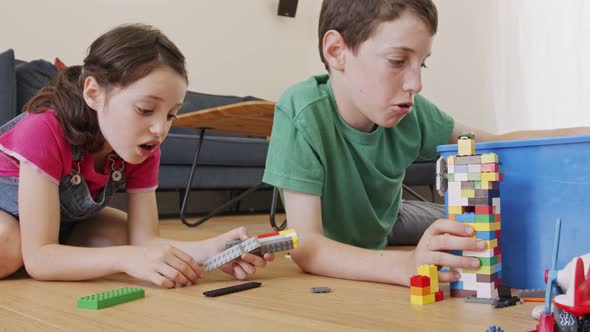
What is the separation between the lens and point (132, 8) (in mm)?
3461

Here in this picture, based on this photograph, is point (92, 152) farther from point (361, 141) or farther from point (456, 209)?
point (456, 209)

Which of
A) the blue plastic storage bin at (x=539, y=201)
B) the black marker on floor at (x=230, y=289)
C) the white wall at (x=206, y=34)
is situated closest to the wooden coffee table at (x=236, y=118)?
the black marker on floor at (x=230, y=289)

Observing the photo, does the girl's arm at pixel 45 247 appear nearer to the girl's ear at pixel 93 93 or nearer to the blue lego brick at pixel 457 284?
the girl's ear at pixel 93 93

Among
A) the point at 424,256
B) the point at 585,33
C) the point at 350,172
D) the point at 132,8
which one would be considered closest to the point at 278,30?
the point at 132,8

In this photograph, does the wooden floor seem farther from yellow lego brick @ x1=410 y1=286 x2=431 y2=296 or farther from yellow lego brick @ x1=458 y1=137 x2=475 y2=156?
yellow lego brick @ x1=458 y1=137 x2=475 y2=156

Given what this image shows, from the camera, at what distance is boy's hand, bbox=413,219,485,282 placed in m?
0.77

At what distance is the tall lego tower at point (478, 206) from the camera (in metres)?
0.77

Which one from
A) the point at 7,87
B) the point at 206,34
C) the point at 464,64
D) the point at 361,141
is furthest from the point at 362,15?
the point at 464,64

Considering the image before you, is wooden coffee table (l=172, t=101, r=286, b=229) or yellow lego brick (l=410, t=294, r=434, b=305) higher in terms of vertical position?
wooden coffee table (l=172, t=101, r=286, b=229)

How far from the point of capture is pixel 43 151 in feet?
3.33

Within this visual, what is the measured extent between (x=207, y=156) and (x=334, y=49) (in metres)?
2.08

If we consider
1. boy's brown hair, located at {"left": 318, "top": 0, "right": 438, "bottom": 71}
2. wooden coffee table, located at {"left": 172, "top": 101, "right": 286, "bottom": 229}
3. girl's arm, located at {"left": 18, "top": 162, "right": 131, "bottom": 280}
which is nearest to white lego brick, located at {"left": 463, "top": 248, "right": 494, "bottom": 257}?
boy's brown hair, located at {"left": 318, "top": 0, "right": 438, "bottom": 71}

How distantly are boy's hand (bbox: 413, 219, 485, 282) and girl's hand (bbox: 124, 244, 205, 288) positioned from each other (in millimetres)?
401

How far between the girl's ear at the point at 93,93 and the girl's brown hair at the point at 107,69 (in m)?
0.01
